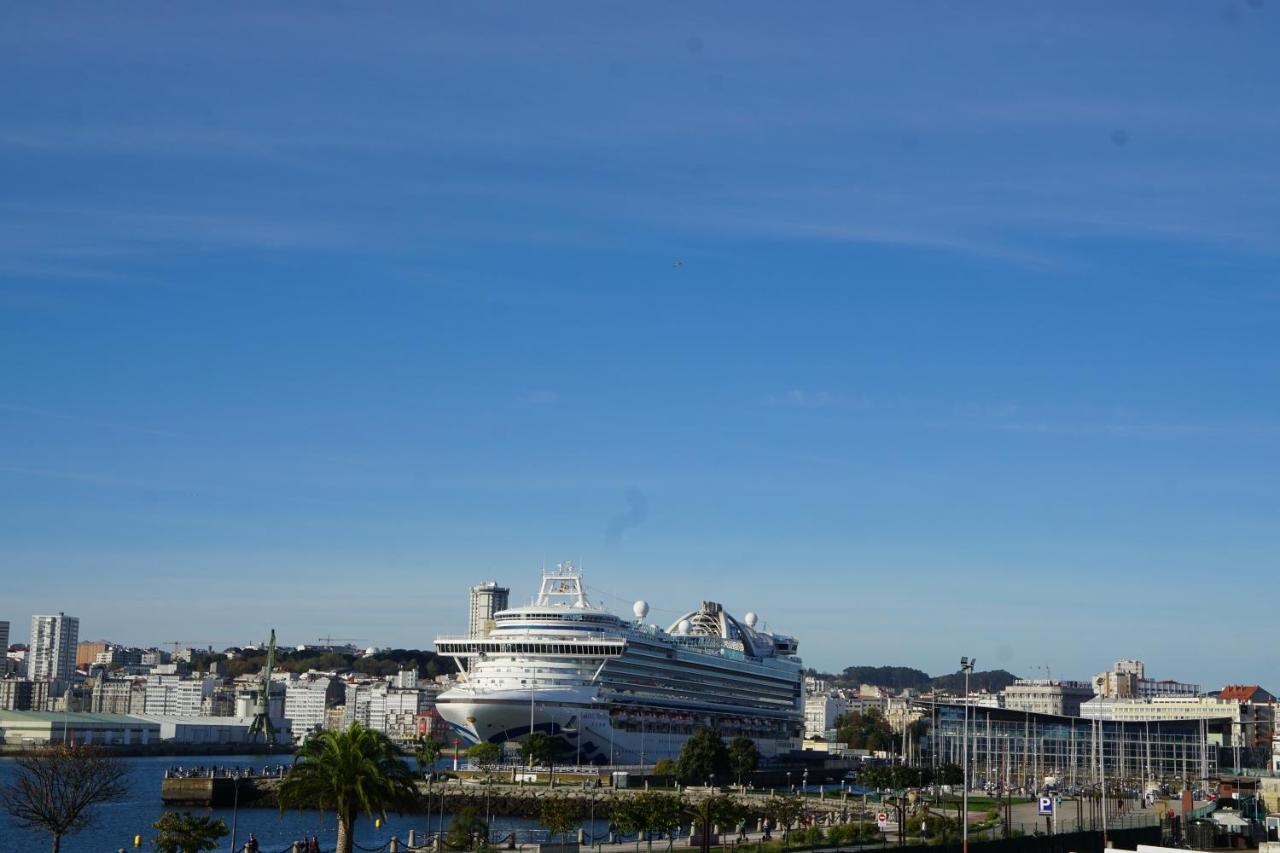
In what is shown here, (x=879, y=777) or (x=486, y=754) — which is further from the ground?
(x=486, y=754)

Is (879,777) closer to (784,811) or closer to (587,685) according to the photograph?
(587,685)

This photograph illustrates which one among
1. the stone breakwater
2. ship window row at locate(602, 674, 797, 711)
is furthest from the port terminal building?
the stone breakwater

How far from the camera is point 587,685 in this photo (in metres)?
107

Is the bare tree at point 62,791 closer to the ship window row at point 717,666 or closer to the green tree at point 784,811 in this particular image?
the green tree at point 784,811

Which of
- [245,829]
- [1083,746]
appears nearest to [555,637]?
[245,829]

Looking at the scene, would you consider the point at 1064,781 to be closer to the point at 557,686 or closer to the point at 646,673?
the point at 646,673

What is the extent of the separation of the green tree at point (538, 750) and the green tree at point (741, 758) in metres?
13.0

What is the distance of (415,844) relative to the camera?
211 ft

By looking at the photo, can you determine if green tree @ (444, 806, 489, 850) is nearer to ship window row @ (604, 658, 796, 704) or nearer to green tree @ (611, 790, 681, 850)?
green tree @ (611, 790, 681, 850)

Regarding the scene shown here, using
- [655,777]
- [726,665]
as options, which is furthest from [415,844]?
[726,665]

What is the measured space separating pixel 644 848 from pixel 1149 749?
90.9 meters

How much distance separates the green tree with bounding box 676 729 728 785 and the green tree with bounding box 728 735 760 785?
1.36 metres

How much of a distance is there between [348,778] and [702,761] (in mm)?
62481

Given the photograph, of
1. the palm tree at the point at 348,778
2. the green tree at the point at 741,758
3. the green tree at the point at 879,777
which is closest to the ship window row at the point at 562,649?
the green tree at the point at 741,758
